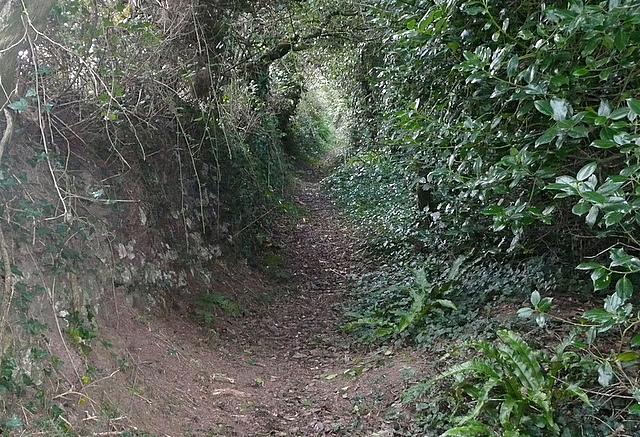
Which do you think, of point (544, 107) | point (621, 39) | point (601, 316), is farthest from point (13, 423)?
point (621, 39)

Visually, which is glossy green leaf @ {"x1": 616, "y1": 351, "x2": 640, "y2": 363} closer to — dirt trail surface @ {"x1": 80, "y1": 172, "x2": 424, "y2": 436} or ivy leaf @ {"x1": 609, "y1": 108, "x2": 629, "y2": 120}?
ivy leaf @ {"x1": 609, "y1": 108, "x2": 629, "y2": 120}

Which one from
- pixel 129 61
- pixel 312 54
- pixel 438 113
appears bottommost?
pixel 438 113

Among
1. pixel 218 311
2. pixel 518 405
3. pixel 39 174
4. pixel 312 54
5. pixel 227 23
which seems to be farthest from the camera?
pixel 312 54

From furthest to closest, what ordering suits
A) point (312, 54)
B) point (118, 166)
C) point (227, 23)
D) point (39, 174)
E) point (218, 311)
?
1. point (312, 54)
2. point (227, 23)
3. point (218, 311)
4. point (118, 166)
5. point (39, 174)

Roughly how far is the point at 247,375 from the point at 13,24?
4058mm

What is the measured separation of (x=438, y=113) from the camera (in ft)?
19.6

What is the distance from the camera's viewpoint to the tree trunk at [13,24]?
4.09 meters

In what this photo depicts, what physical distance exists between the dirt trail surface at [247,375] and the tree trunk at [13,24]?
2.48 metres

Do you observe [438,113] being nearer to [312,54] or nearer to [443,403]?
[443,403]

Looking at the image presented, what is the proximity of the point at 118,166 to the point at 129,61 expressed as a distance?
1.27m

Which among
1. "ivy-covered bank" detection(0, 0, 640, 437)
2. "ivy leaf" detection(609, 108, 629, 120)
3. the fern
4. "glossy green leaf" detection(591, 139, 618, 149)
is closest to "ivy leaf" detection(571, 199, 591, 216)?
"ivy-covered bank" detection(0, 0, 640, 437)

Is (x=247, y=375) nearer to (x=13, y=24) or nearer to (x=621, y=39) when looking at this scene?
(x=13, y=24)

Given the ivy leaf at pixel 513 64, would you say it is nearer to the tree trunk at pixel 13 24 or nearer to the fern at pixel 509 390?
the fern at pixel 509 390

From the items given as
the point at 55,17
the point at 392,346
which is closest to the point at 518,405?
the point at 392,346
